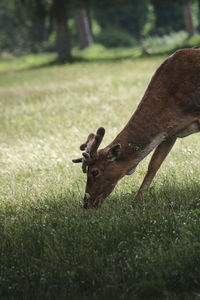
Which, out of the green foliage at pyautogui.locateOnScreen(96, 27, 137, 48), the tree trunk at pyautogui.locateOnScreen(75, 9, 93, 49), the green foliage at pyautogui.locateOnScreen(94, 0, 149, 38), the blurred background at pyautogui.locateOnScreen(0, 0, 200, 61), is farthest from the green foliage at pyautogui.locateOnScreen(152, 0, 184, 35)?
the tree trunk at pyautogui.locateOnScreen(75, 9, 93, 49)

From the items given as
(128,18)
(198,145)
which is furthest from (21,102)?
(128,18)

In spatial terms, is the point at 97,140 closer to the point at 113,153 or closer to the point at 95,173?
the point at 113,153

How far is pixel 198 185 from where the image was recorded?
22.5 ft

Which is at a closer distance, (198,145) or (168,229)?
(168,229)

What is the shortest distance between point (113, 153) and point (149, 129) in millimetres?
482

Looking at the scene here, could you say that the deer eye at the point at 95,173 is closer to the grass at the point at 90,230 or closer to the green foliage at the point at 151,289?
the grass at the point at 90,230

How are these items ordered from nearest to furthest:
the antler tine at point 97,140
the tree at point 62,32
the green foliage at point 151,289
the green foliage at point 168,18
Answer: the green foliage at point 151,289
the antler tine at point 97,140
the tree at point 62,32
the green foliage at point 168,18

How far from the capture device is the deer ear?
20.8 feet

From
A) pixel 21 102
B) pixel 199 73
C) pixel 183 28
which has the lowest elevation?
pixel 183 28

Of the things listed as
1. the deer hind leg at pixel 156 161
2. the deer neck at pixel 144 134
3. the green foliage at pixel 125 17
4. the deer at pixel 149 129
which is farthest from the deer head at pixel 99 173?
the green foliage at pixel 125 17

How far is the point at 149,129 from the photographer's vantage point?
652 cm

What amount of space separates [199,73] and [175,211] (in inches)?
60.9

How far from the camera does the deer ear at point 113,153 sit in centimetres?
634

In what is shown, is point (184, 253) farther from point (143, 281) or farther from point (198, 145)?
point (198, 145)
